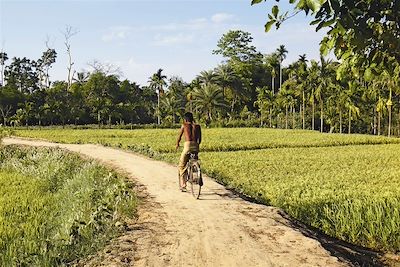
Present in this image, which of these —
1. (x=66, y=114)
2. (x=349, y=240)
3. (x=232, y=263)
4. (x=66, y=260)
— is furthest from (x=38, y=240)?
(x=66, y=114)

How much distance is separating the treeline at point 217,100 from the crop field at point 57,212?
34.4 meters

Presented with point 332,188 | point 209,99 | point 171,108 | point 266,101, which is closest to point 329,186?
point 332,188

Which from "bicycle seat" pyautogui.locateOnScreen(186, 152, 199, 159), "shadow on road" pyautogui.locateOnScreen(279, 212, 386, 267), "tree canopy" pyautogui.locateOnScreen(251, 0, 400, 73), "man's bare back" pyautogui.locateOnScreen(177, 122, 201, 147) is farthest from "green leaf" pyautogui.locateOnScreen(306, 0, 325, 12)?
"bicycle seat" pyautogui.locateOnScreen(186, 152, 199, 159)

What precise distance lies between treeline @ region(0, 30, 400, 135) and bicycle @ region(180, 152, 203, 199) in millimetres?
35225

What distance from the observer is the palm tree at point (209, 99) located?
2383 inches

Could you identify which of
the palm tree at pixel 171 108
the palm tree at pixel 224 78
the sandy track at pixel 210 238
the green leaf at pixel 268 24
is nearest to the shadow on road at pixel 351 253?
the sandy track at pixel 210 238

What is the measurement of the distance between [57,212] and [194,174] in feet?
9.77

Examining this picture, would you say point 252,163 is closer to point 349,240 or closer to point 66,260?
point 349,240

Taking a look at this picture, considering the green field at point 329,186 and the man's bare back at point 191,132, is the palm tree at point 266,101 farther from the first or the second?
the man's bare back at point 191,132

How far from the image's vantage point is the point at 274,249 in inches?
238

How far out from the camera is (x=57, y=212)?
31.3ft

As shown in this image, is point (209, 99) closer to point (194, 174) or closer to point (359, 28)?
point (194, 174)

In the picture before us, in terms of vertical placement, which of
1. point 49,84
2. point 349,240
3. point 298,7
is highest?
point 49,84

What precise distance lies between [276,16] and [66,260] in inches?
171
